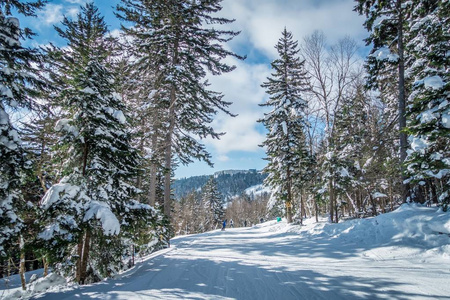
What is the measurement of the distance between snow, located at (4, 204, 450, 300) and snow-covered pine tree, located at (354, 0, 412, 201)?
10.8 ft

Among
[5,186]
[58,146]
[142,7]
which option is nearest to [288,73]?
[142,7]

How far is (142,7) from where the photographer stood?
12570 mm

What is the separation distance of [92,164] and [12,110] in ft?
10.7

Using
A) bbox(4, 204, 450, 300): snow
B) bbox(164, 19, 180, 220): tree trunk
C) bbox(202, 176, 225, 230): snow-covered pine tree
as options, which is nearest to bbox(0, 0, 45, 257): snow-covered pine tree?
bbox(4, 204, 450, 300): snow

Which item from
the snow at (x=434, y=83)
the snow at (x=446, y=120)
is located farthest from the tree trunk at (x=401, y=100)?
the snow at (x=446, y=120)

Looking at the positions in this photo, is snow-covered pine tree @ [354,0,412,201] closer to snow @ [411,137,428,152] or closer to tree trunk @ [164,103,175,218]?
snow @ [411,137,428,152]

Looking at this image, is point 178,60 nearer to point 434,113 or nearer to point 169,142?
point 169,142

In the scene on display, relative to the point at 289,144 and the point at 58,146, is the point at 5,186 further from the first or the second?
the point at 289,144

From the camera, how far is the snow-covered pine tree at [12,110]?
18.2ft

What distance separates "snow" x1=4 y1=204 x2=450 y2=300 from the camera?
3734 mm

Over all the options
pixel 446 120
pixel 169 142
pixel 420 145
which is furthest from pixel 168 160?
pixel 446 120

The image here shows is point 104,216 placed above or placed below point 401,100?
below

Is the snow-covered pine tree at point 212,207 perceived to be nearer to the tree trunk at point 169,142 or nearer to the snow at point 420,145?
the tree trunk at point 169,142

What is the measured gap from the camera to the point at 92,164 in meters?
6.14
